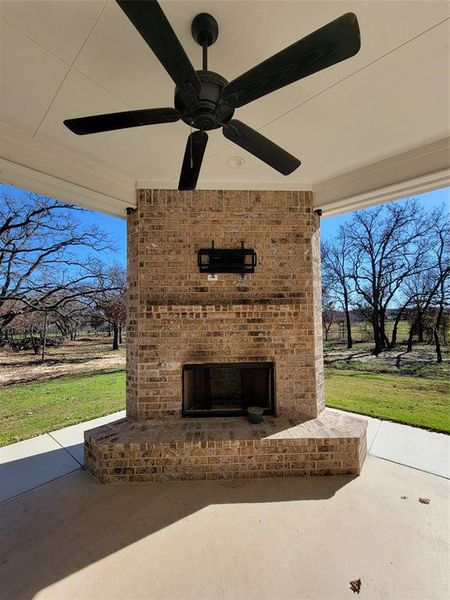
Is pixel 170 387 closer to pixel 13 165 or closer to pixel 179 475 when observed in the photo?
pixel 179 475

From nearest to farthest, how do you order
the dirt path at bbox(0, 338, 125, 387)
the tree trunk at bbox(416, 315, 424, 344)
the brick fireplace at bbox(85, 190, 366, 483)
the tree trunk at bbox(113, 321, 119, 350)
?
1. the brick fireplace at bbox(85, 190, 366, 483)
2. the tree trunk at bbox(416, 315, 424, 344)
3. the dirt path at bbox(0, 338, 125, 387)
4. the tree trunk at bbox(113, 321, 119, 350)

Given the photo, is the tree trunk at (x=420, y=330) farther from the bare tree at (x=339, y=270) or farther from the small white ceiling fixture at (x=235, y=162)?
the small white ceiling fixture at (x=235, y=162)

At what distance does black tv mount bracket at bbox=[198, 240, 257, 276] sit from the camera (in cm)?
290

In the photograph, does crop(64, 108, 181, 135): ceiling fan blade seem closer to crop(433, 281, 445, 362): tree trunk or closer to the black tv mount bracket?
the black tv mount bracket

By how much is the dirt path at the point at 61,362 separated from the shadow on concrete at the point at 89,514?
5.91 metres

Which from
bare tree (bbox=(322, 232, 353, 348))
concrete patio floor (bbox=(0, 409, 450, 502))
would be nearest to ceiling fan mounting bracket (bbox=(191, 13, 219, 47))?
concrete patio floor (bbox=(0, 409, 450, 502))

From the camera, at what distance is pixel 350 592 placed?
1444 millimetres

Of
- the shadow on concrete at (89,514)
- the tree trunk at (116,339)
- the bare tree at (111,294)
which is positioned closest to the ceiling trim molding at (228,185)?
the shadow on concrete at (89,514)

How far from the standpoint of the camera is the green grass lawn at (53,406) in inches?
140

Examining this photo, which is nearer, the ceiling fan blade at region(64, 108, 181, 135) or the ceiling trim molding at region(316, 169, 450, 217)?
the ceiling fan blade at region(64, 108, 181, 135)

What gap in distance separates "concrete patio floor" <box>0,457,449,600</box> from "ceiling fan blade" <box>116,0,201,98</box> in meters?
2.45

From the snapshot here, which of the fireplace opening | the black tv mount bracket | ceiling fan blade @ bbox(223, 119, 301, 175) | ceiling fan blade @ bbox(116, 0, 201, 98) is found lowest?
the fireplace opening

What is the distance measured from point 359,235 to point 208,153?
6.74 m

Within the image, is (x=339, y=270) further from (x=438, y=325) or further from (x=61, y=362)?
(x=61, y=362)
